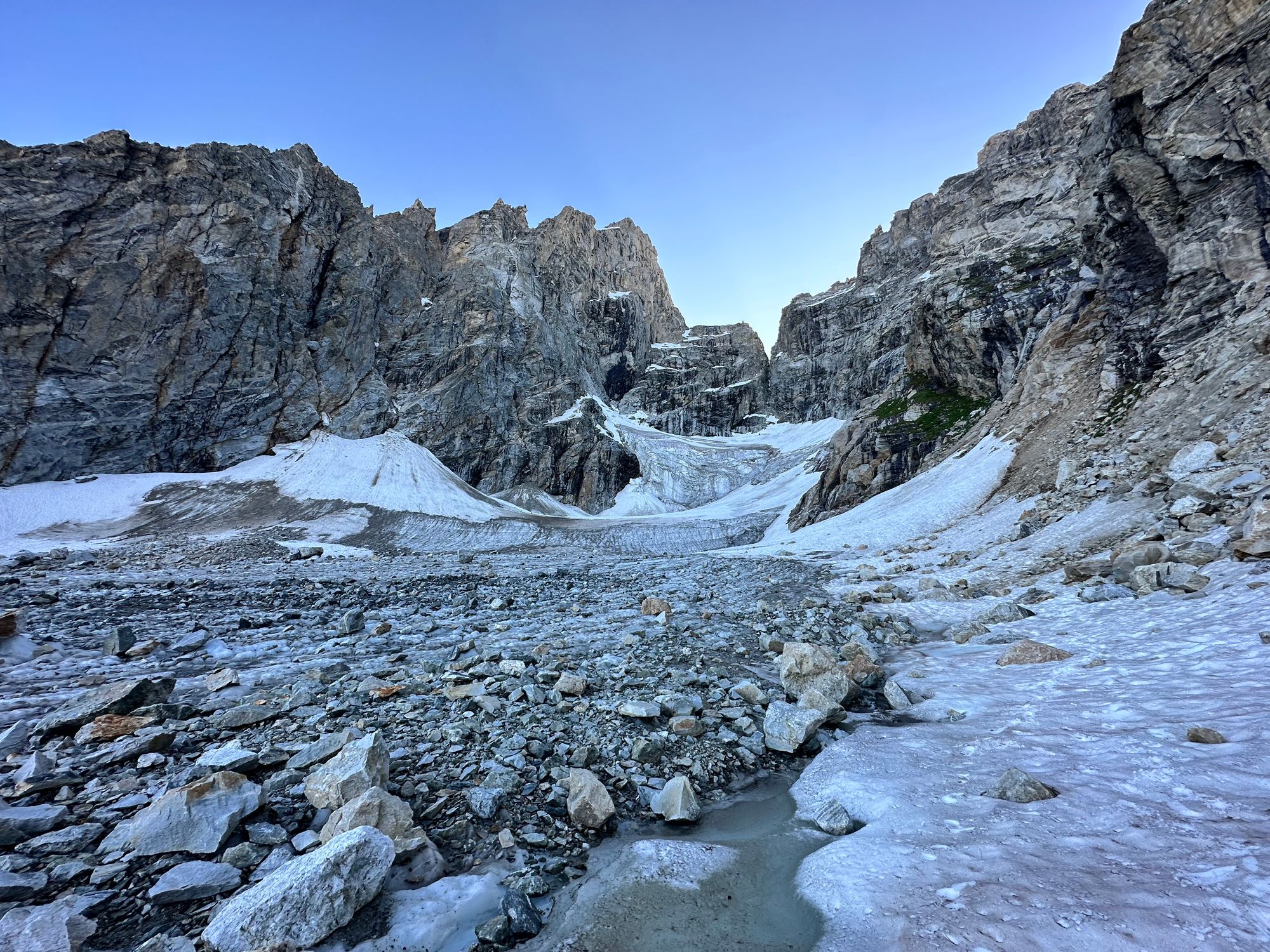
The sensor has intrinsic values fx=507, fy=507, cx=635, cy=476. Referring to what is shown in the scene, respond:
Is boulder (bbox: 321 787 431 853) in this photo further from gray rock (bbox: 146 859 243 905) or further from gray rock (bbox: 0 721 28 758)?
gray rock (bbox: 0 721 28 758)

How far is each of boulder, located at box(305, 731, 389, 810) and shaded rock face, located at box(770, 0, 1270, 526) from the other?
20.0 meters

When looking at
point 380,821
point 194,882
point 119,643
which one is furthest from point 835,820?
point 119,643

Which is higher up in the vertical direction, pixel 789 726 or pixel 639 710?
pixel 639 710

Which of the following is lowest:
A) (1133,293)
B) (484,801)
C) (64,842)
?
(484,801)

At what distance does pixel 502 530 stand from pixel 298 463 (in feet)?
104

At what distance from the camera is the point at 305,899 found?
303 centimetres

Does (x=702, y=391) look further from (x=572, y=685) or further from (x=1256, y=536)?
(x=572, y=685)

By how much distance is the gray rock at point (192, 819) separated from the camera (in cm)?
362

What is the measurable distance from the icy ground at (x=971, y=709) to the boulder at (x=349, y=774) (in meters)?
1.24

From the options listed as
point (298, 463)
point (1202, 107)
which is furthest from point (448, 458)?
point (1202, 107)

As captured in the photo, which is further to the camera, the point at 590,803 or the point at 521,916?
the point at 590,803

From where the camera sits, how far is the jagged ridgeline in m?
19.9

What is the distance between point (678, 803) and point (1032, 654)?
19.9 feet

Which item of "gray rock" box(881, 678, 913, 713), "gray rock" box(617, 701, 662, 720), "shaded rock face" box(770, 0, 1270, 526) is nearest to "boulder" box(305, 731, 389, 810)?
"gray rock" box(617, 701, 662, 720)
